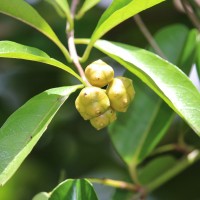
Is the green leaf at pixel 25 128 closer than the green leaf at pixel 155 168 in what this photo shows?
Yes

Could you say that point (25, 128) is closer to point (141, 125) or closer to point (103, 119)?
point (103, 119)

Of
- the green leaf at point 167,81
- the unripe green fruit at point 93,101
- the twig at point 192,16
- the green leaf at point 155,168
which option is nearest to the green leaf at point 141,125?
the green leaf at point 155,168

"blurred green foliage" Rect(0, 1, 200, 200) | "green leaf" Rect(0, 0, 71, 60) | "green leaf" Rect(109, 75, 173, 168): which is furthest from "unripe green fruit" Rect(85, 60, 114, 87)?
"blurred green foliage" Rect(0, 1, 200, 200)

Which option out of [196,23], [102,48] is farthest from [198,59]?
[102,48]

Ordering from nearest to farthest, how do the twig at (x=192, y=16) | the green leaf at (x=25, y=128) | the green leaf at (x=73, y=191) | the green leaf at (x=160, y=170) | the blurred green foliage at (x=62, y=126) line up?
the green leaf at (x=25, y=128) → the green leaf at (x=73, y=191) → the twig at (x=192, y=16) → the green leaf at (x=160, y=170) → the blurred green foliage at (x=62, y=126)

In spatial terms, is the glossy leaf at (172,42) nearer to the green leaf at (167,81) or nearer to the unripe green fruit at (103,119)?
the green leaf at (167,81)

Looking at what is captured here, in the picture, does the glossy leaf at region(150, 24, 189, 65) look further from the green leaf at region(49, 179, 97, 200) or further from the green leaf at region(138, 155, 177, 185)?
the green leaf at region(49, 179, 97, 200)
